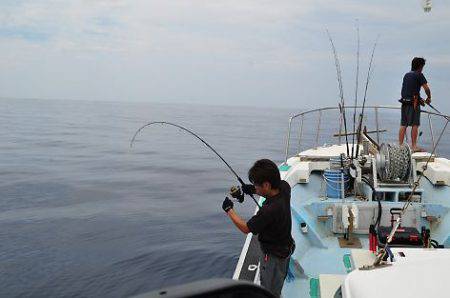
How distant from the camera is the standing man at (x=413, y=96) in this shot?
24.9ft

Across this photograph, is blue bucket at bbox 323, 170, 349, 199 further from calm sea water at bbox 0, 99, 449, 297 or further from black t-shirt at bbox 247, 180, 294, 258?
black t-shirt at bbox 247, 180, 294, 258

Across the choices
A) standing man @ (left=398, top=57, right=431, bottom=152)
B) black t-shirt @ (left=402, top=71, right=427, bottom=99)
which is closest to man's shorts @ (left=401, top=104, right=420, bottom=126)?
standing man @ (left=398, top=57, right=431, bottom=152)

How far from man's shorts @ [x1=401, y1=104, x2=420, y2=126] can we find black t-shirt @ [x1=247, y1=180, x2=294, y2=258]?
5.49 meters

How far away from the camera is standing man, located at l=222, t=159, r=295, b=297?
9.98ft

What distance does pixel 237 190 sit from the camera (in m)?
3.48

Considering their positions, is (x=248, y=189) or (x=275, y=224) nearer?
(x=275, y=224)

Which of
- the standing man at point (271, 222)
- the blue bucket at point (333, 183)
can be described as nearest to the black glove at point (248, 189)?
the standing man at point (271, 222)

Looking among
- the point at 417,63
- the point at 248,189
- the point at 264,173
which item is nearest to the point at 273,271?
the point at 248,189

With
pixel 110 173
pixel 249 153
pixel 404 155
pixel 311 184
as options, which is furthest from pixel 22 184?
pixel 249 153

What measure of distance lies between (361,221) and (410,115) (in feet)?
10.2

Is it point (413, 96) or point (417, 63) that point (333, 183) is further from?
point (417, 63)

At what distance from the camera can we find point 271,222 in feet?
10.1

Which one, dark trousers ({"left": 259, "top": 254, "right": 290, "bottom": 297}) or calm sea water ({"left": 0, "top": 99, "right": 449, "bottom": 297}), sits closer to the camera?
dark trousers ({"left": 259, "top": 254, "right": 290, "bottom": 297})

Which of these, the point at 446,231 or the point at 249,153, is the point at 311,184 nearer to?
the point at 446,231
